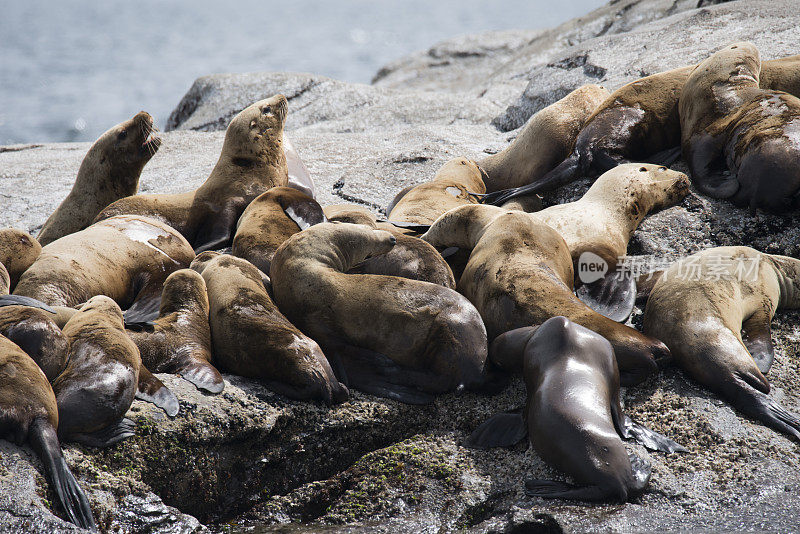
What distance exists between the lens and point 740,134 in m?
5.68

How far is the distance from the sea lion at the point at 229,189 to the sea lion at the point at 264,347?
78.7 inches

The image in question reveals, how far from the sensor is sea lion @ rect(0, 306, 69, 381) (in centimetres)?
317

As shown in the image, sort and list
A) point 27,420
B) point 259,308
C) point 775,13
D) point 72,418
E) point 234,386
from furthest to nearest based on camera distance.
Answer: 1. point 775,13
2. point 259,308
3. point 234,386
4. point 72,418
5. point 27,420

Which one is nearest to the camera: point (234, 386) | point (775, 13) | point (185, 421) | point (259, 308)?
point (185, 421)

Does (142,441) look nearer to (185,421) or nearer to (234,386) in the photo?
(185,421)

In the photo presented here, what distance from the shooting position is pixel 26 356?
302 cm

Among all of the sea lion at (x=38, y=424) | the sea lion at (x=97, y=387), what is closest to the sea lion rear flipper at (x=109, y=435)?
the sea lion at (x=97, y=387)

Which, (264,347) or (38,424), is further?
(264,347)

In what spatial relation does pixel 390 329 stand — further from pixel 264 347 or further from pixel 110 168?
pixel 110 168

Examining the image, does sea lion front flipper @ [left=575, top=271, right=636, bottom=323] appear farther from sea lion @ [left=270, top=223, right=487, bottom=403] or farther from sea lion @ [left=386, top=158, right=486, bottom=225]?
sea lion @ [left=386, top=158, right=486, bottom=225]

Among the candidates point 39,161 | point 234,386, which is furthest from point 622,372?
point 39,161

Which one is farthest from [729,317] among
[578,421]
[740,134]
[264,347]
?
[264,347]

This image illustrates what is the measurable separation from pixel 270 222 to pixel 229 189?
4.27 feet

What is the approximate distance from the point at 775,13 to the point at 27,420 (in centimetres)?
951
